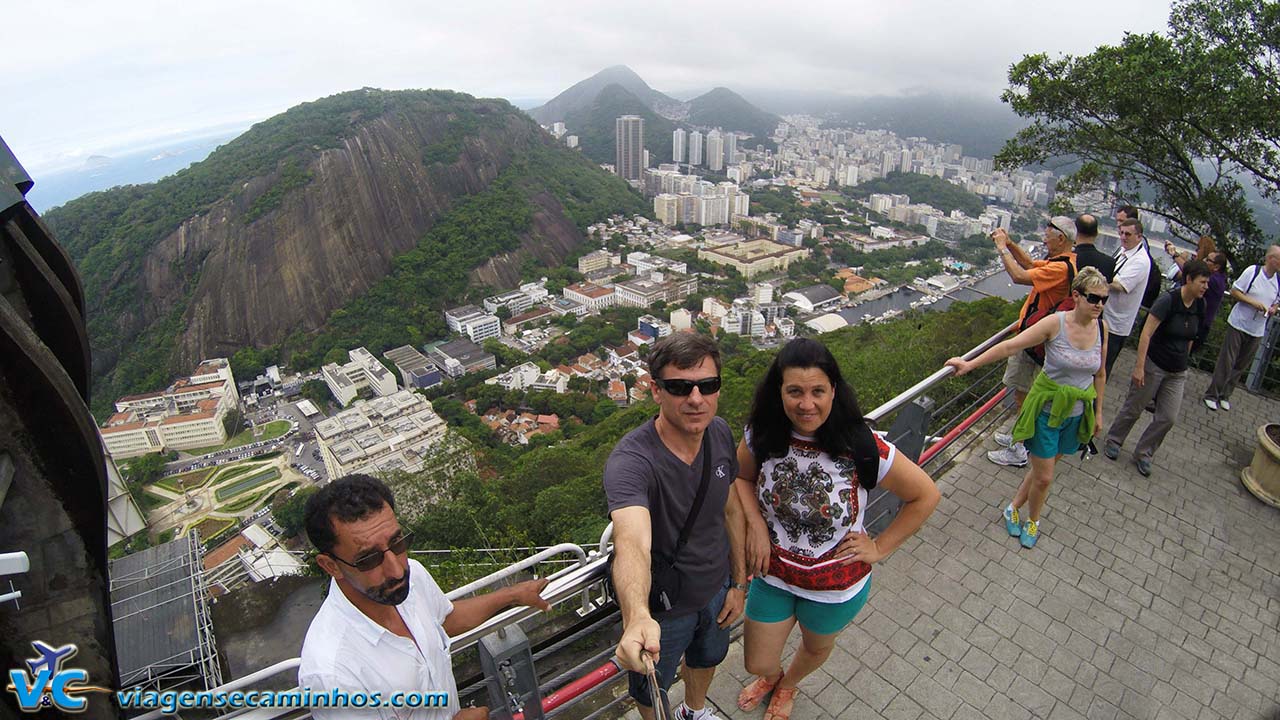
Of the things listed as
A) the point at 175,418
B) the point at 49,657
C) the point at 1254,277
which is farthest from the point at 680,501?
the point at 175,418

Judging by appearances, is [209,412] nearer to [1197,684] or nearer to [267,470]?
[267,470]

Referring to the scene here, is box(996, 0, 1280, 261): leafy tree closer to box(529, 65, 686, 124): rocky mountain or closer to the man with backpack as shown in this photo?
the man with backpack

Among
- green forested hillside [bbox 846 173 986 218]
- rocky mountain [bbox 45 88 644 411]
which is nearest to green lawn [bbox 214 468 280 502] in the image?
rocky mountain [bbox 45 88 644 411]

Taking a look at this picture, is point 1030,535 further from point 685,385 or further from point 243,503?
point 243,503

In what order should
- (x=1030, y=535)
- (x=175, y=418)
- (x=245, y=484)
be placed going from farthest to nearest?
(x=175, y=418)
(x=245, y=484)
(x=1030, y=535)

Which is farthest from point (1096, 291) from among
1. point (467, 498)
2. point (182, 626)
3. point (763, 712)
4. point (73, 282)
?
point (467, 498)

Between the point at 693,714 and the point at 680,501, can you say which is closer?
the point at 680,501

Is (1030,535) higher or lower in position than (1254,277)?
lower
